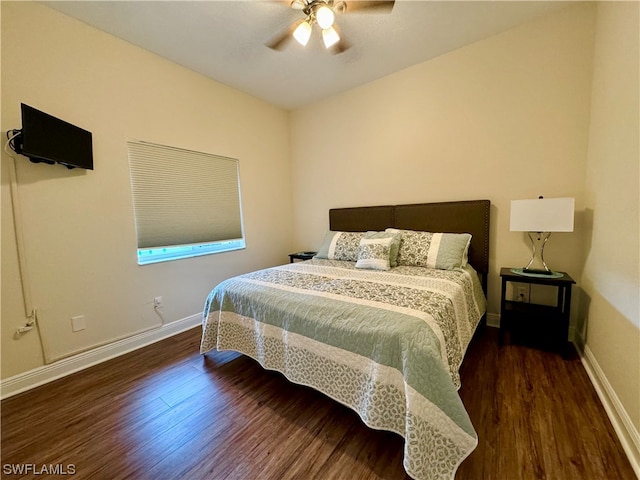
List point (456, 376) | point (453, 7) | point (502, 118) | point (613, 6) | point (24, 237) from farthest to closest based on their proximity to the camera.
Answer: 1. point (502, 118)
2. point (453, 7)
3. point (24, 237)
4. point (613, 6)
5. point (456, 376)

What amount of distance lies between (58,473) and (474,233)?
10.7 ft

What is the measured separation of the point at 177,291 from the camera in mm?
2697

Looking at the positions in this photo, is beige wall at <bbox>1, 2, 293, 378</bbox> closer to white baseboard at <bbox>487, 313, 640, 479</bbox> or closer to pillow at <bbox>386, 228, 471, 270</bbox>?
pillow at <bbox>386, 228, 471, 270</bbox>

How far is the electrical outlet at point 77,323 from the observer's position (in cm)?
203

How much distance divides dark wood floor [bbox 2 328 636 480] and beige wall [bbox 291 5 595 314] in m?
1.12

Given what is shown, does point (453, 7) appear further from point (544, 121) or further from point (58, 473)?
point (58, 473)

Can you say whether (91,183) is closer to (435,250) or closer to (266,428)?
(266,428)

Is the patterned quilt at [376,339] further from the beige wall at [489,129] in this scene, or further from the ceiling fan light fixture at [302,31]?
the ceiling fan light fixture at [302,31]

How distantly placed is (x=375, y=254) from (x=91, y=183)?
2.50m

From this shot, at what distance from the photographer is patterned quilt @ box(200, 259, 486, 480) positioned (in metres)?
1.06

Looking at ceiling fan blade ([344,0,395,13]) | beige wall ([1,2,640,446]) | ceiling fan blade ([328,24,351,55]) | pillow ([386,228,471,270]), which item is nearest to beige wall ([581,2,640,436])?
beige wall ([1,2,640,446])

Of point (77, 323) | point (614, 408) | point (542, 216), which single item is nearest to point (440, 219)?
point (542, 216)

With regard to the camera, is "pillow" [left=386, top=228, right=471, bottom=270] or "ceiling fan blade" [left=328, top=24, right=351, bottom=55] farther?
"pillow" [left=386, top=228, right=471, bottom=270]

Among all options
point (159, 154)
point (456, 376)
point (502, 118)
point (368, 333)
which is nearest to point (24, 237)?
point (159, 154)
